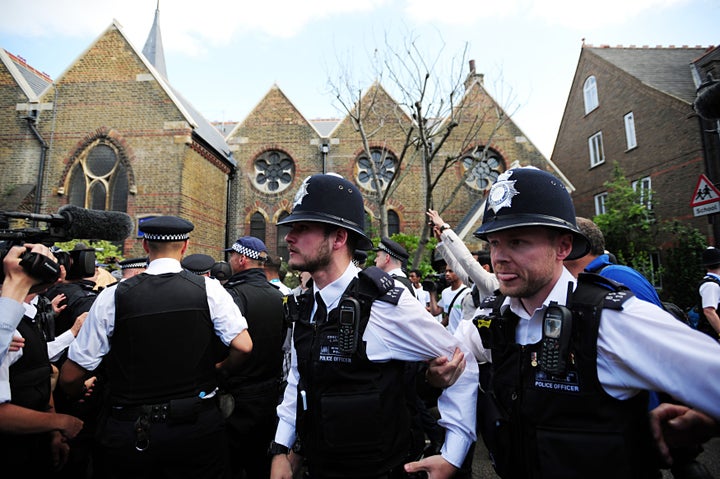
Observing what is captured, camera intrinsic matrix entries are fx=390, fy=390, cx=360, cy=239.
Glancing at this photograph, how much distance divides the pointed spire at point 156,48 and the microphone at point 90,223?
1025 inches

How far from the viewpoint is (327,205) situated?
2.37 m

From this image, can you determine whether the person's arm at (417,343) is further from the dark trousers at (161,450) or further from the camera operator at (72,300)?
the camera operator at (72,300)

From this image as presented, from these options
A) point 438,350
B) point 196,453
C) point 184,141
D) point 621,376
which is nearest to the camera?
point 621,376

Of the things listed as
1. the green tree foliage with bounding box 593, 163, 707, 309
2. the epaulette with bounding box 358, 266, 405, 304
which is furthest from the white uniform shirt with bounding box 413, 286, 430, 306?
the green tree foliage with bounding box 593, 163, 707, 309

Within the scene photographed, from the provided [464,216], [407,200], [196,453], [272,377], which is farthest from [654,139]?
[196,453]

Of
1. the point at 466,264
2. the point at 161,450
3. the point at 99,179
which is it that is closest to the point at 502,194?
the point at 466,264

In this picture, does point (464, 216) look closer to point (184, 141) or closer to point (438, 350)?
point (184, 141)

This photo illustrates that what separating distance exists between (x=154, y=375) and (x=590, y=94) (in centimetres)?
2425

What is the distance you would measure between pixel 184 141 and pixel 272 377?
42.1 feet

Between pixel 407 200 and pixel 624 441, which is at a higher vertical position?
pixel 407 200

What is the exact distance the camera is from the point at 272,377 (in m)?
4.35

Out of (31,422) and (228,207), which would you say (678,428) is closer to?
(31,422)

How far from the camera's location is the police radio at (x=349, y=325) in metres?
1.97

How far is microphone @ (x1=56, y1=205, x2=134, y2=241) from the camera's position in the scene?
2.42 metres
